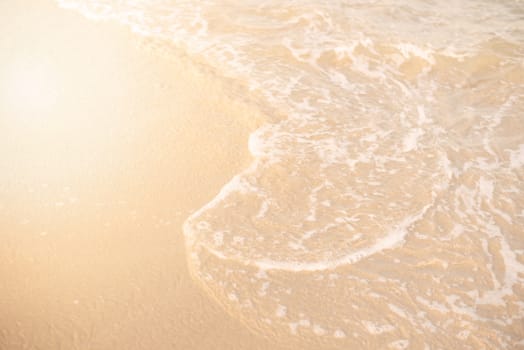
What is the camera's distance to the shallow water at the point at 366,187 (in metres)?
2.33

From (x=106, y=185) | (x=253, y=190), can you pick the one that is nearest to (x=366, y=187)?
→ (x=253, y=190)

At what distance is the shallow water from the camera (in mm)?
2332

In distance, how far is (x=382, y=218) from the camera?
2938 millimetres

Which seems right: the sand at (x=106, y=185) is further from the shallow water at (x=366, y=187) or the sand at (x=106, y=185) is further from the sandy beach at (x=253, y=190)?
the shallow water at (x=366, y=187)

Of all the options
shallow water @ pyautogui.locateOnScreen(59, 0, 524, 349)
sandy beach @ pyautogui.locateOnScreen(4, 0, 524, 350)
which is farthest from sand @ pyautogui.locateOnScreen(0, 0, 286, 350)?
shallow water @ pyautogui.locateOnScreen(59, 0, 524, 349)

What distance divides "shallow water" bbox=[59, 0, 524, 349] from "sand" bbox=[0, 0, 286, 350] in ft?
0.69

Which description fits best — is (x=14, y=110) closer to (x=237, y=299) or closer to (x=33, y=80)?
(x=33, y=80)

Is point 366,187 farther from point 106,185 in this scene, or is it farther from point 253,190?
point 106,185

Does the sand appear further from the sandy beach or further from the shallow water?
the shallow water

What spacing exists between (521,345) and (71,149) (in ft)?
10.5

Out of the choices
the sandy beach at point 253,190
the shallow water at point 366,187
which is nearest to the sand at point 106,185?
the sandy beach at point 253,190

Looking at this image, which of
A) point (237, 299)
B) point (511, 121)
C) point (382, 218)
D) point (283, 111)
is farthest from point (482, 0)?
point (237, 299)

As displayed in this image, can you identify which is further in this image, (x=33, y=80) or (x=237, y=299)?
(x=33, y=80)

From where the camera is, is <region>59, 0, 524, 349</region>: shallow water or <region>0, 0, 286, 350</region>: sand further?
<region>59, 0, 524, 349</region>: shallow water
